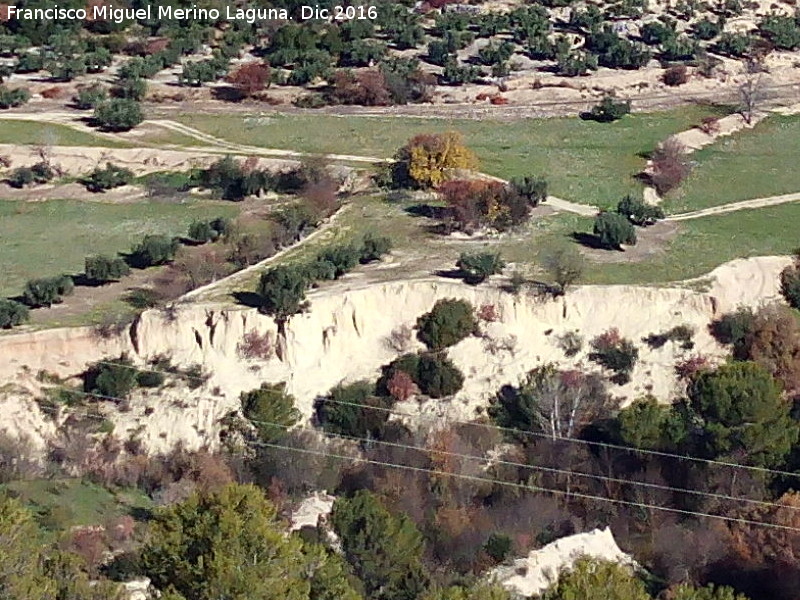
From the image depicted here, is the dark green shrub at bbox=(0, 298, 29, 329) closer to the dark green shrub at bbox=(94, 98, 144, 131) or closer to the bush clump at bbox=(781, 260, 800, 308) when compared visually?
the dark green shrub at bbox=(94, 98, 144, 131)

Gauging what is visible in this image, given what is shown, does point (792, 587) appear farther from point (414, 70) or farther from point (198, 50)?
point (198, 50)

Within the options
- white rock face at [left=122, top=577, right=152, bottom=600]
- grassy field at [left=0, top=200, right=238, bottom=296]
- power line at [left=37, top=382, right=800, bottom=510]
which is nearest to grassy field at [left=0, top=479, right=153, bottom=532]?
white rock face at [left=122, top=577, right=152, bottom=600]

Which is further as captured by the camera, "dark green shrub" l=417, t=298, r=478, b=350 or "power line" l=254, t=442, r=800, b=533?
"dark green shrub" l=417, t=298, r=478, b=350

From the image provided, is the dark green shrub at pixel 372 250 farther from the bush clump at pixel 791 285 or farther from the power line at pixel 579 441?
the bush clump at pixel 791 285

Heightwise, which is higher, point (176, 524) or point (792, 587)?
point (176, 524)

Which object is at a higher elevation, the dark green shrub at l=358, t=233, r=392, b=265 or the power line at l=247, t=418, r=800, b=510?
the dark green shrub at l=358, t=233, r=392, b=265

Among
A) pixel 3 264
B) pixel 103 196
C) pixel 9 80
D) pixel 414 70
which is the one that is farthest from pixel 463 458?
pixel 9 80

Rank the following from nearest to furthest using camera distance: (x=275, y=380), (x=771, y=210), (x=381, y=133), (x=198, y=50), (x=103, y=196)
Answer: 1. (x=275, y=380)
2. (x=771, y=210)
3. (x=103, y=196)
4. (x=381, y=133)
5. (x=198, y=50)
